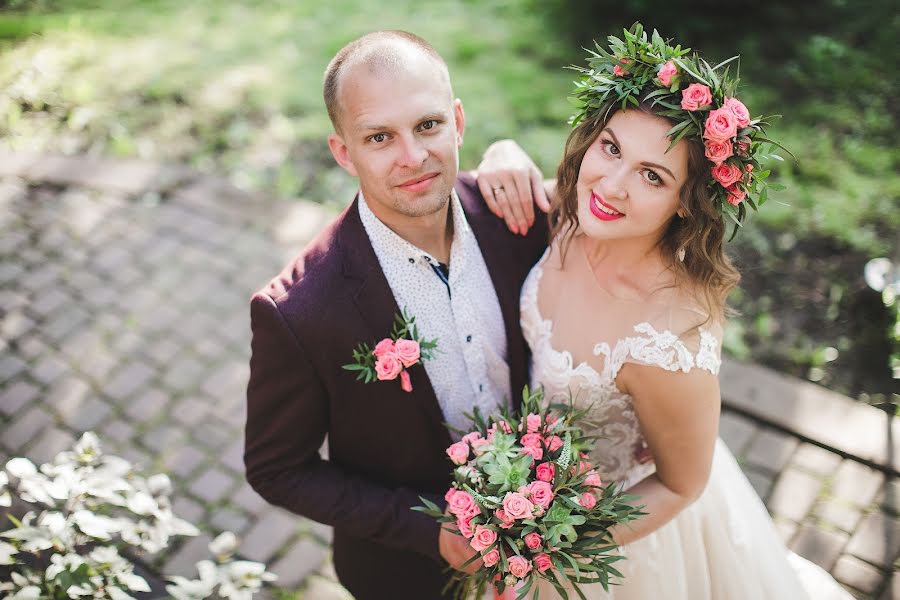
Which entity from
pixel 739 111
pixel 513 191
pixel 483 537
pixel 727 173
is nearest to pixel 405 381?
pixel 483 537

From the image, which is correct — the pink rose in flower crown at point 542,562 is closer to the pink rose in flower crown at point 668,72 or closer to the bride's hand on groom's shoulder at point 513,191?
the bride's hand on groom's shoulder at point 513,191

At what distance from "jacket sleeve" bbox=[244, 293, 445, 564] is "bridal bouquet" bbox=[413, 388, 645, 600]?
260mm

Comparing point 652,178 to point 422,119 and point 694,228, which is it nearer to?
point 694,228

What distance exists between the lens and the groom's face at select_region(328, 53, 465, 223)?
89.3 inches

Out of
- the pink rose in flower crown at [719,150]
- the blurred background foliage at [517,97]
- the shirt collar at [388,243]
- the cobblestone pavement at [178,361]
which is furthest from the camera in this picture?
the blurred background foliage at [517,97]

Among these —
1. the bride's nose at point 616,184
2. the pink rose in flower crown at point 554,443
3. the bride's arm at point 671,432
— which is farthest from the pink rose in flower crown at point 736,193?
the pink rose in flower crown at point 554,443

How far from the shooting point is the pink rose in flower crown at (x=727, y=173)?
207 cm

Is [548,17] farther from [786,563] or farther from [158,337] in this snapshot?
[786,563]

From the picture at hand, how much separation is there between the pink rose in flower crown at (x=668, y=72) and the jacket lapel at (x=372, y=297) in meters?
1.05

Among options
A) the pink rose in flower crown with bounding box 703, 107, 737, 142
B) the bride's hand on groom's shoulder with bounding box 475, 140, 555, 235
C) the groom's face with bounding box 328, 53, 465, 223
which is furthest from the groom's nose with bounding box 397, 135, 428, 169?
the pink rose in flower crown with bounding box 703, 107, 737, 142

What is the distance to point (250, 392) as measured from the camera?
2.34 meters

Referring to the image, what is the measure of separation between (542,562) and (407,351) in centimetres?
73

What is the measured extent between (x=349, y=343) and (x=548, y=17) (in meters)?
6.08

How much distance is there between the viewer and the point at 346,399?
2355 mm
